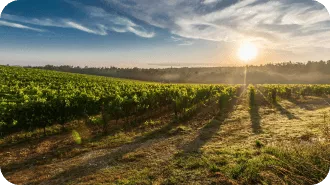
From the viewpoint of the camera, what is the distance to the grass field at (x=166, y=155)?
4375 millimetres

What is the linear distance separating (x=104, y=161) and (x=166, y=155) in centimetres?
189

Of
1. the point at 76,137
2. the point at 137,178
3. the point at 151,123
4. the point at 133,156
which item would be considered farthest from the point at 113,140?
the point at 137,178

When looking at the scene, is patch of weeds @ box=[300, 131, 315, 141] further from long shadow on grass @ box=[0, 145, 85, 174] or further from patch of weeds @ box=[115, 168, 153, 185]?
long shadow on grass @ box=[0, 145, 85, 174]

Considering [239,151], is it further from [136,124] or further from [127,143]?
[136,124]

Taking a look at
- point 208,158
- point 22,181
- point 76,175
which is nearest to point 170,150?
point 208,158

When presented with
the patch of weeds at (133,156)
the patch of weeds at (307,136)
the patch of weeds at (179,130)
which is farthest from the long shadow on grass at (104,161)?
the patch of weeds at (307,136)

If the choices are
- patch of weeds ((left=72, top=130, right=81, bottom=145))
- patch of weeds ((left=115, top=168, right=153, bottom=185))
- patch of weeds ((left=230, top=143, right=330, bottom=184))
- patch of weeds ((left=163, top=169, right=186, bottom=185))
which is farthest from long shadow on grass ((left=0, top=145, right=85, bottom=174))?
patch of weeds ((left=230, top=143, right=330, bottom=184))

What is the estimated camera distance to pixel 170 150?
699 cm

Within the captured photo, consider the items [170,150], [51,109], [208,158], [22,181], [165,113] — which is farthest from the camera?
[165,113]

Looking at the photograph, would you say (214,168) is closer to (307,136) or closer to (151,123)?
(307,136)

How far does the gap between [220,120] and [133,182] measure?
8339 mm

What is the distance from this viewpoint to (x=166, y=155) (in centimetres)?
647

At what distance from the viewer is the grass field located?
4375 millimetres

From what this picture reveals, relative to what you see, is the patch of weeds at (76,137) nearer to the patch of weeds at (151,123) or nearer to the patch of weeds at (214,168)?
the patch of weeds at (151,123)
